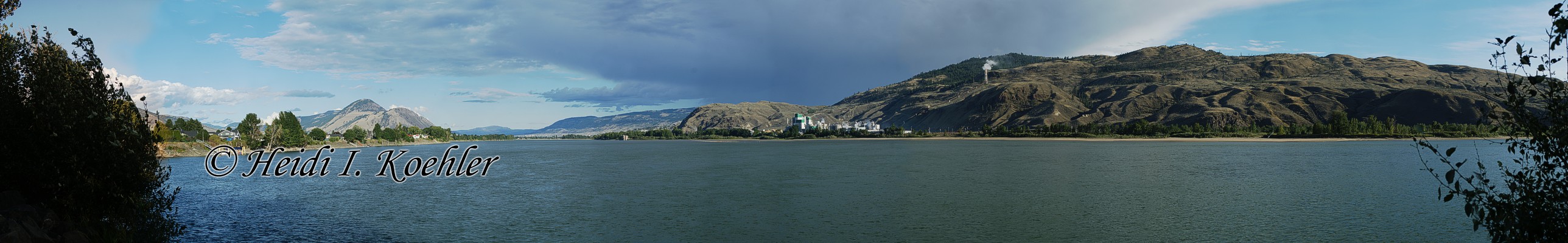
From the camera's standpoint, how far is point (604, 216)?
140ft

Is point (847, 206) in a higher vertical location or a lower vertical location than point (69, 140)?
lower

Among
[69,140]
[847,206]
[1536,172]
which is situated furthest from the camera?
[847,206]

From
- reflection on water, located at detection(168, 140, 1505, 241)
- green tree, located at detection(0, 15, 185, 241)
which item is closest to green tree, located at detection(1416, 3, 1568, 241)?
reflection on water, located at detection(168, 140, 1505, 241)

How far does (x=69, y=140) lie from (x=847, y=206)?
36.6 m

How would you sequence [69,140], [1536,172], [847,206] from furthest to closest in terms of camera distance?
1. [847,206]
2. [69,140]
3. [1536,172]

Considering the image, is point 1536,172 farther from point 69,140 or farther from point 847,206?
point 69,140

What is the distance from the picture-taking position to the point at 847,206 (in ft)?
156

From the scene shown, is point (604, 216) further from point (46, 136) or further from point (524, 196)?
point (46, 136)

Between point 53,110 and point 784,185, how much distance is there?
154ft

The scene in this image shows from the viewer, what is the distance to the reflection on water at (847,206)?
35594mm

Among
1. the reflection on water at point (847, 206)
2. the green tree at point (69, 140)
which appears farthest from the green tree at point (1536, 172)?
the green tree at point (69, 140)

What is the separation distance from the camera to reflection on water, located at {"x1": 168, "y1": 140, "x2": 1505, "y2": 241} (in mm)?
35594

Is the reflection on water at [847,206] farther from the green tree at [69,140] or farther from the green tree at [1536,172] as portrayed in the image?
the green tree at [1536,172]

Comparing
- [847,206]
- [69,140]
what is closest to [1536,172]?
[847,206]
